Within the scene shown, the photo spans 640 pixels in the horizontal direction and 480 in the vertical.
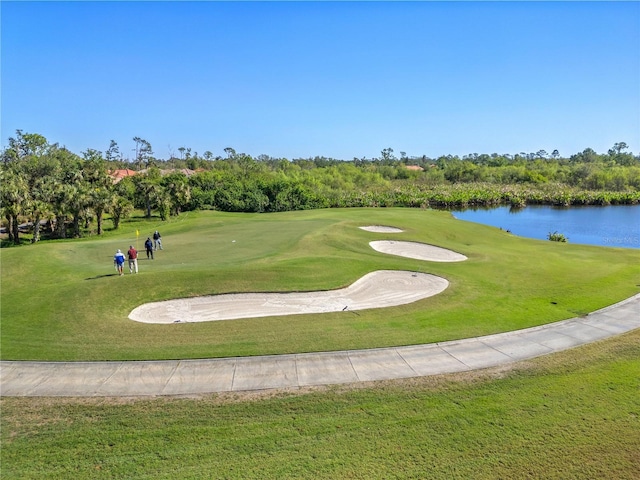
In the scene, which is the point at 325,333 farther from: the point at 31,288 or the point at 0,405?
the point at 31,288

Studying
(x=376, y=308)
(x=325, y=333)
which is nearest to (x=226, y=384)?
(x=325, y=333)

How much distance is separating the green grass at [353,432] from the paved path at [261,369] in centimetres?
57

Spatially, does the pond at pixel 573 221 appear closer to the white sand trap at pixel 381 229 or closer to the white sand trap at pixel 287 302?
the white sand trap at pixel 381 229

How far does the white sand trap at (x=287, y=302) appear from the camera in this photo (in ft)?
60.6

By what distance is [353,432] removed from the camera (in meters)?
9.76

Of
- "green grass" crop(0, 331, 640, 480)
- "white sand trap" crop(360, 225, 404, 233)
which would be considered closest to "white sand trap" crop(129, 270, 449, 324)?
"green grass" crop(0, 331, 640, 480)

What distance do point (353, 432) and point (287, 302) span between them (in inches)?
421

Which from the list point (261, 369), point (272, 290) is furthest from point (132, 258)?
point (261, 369)

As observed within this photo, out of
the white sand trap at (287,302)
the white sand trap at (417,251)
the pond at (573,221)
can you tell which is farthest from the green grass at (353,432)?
the pond at (573,221)

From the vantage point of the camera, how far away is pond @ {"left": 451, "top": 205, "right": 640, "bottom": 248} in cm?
5025

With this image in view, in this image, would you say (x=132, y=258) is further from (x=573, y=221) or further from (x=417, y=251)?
(x=573, y=221)

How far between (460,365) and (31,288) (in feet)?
66.3

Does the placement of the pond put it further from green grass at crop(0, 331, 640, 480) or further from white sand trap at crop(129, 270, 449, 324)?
green grass at crop(0, 331, 640, 480)

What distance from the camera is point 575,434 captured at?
9672mm
